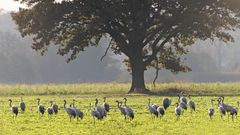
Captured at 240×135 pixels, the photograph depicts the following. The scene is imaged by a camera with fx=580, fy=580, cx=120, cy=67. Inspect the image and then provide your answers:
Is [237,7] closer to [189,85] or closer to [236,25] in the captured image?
[236,25]

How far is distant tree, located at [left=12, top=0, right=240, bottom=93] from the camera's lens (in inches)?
2427

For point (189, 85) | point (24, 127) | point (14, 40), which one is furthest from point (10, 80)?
point (24, 127)

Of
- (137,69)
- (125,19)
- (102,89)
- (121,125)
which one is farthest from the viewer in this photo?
(102,89)

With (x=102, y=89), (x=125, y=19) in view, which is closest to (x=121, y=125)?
(x=125, y=19)

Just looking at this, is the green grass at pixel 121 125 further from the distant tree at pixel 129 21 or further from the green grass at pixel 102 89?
the green grass at pixel 102 89

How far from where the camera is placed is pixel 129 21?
2527 inches

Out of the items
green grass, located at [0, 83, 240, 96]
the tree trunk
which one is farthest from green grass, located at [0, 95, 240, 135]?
the tree trunk

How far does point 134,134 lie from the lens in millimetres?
25094

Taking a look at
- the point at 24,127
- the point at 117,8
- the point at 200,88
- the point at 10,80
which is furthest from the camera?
the point at 10,80

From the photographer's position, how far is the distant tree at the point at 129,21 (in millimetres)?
61656

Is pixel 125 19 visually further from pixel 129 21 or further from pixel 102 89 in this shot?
pixel 102 89

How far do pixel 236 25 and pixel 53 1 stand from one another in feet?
66.3

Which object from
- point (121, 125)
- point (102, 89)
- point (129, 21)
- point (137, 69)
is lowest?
point (121, 125)

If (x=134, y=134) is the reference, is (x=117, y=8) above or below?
above
